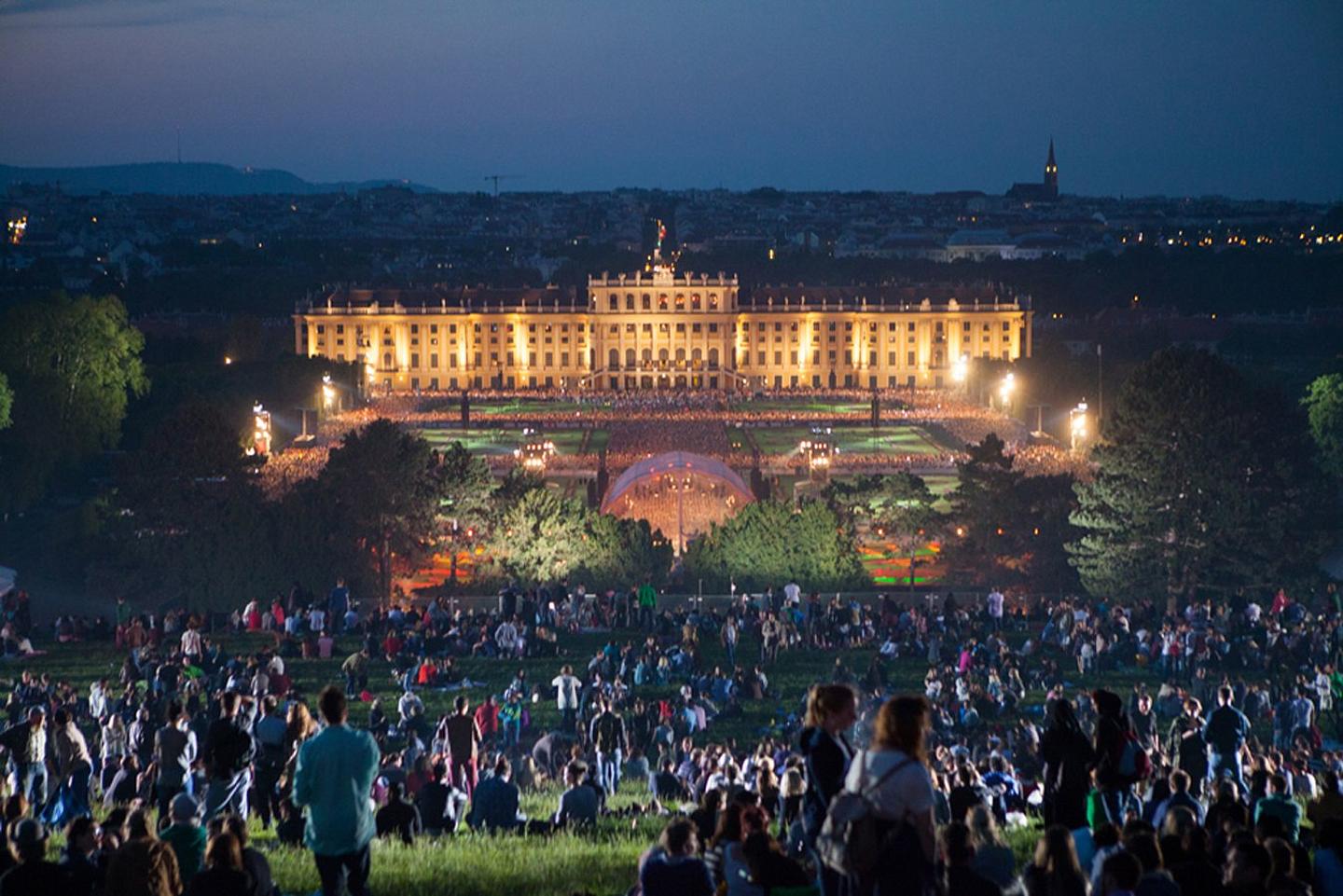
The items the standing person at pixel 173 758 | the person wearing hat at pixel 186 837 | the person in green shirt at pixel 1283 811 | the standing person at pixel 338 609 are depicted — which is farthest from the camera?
the standing person at pixel 338 609

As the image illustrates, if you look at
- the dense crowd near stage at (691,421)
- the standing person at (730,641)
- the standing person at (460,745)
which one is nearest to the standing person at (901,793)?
the standing person at (460,745)

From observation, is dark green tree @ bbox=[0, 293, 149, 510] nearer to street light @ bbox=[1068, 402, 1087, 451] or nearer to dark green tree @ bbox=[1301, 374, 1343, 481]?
street light @ bbox=[1068, 402, 1087, 451]

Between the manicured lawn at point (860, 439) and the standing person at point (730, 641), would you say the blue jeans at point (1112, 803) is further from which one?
the manicured lawn at point (860, 439)

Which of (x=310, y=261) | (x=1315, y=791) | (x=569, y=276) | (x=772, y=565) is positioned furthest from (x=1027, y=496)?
(x=310, y=261)

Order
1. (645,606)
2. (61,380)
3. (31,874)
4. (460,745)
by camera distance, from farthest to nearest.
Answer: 1. (61,380)
2. (645,606)
3. (460,745)
4. (31,874)

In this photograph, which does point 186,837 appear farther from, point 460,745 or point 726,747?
point 726,747

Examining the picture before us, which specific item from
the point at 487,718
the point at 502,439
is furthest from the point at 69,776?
the point at 502,439
